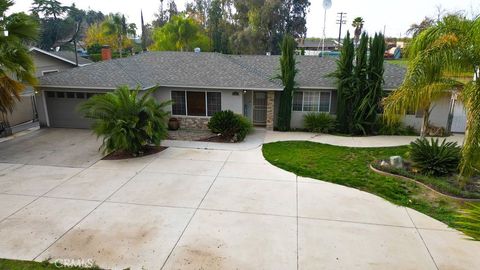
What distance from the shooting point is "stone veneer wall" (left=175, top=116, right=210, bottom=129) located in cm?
1560

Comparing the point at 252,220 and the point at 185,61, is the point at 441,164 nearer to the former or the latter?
the point at 252,220

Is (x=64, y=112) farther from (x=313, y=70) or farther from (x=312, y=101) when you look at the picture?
(x=313, y=70)

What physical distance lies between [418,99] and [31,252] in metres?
9.66

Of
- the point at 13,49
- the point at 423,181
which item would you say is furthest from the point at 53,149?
the point at 423,181

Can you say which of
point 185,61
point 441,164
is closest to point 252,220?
point 441,164

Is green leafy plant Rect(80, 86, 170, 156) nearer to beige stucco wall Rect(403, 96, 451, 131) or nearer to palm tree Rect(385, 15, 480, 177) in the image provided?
palm tree Rect(385, 15, 480, 177)

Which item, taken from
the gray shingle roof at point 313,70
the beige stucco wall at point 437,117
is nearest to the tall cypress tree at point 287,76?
the gray shingle roof at point 313,70

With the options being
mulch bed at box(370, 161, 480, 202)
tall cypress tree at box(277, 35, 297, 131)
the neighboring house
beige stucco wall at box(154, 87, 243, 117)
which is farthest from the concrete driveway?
the neighboring house

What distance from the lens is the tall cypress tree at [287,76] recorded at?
1498 cm

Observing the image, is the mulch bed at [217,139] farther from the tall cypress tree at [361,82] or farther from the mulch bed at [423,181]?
the mulch bed at [423,181]

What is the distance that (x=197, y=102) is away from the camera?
15.5m

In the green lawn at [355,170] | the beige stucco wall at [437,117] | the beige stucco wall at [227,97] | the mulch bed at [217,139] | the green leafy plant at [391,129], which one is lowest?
the green lawn at [355,170]

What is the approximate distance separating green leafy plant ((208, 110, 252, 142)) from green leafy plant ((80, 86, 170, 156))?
115 inches

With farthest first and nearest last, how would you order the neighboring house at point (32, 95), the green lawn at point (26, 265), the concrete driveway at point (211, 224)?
the neighboring house at point (32, 95), the concrete driveway at point (211, 224), the green lawn at point (26, 265)
